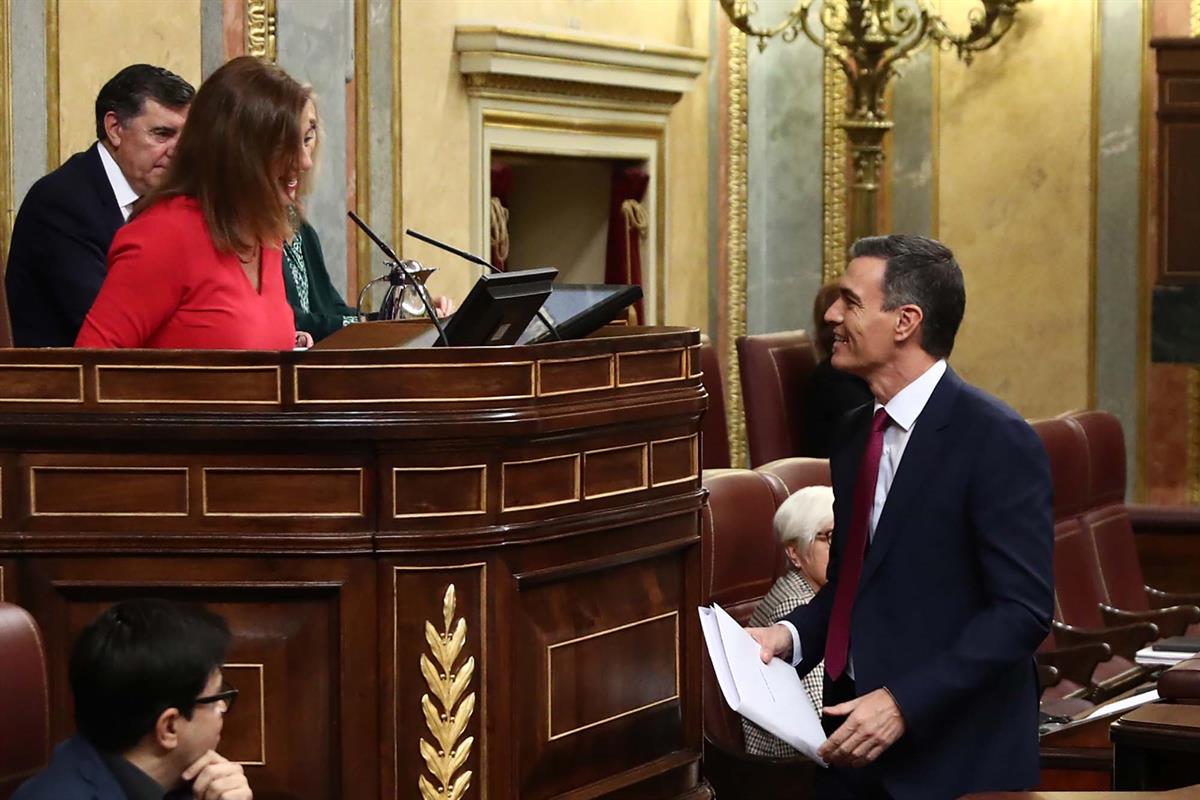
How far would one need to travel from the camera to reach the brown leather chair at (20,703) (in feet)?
8.47

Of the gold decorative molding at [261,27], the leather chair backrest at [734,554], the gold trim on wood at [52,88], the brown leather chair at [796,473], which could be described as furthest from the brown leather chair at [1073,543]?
the gold trim on wood at [52,88]

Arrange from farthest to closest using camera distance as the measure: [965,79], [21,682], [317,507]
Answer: [965,79] → [317,507] → [21,682]

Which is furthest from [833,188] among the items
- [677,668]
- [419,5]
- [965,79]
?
[677,668]

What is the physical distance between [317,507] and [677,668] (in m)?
0.86

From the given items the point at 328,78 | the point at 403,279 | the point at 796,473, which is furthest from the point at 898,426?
the point at 328,78

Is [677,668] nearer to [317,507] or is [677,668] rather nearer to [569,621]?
[569,621]

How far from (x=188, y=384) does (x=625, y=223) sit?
5.19 metres

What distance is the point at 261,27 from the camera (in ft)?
19.8

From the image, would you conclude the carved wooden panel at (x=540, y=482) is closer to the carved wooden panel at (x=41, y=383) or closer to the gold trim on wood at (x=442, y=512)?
the gold trim on wood at (x=442, y=512)

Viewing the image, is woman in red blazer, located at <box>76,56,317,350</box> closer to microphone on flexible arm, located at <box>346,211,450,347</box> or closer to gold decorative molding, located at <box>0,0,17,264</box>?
microphone on flexible arm, located at <box>346,211,450,347</box>

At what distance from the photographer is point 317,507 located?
3.15 m

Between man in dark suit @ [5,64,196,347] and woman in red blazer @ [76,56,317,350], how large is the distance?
1.71 feet

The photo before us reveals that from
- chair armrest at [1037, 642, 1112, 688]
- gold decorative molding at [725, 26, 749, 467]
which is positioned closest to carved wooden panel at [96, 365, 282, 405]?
chair armrest at [1037, 642, 1112, 688]

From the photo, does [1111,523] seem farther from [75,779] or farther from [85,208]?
[75,779]
